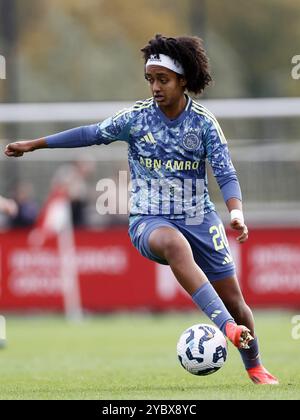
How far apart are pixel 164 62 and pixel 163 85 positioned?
15 cm

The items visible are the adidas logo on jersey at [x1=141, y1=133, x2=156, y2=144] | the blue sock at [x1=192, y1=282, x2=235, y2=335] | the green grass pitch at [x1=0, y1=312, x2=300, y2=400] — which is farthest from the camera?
the adidas logo on jersey at [x1=141, y1=133, x2=156, y2=144]

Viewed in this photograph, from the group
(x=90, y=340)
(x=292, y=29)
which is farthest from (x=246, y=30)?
(x=90, y=340)

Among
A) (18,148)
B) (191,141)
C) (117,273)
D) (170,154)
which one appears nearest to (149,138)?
(170,154)

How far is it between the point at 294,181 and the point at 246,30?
7661 millimetres

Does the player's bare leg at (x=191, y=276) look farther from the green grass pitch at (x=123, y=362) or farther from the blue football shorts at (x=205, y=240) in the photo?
the green grass pitch at (x=123, y=362)

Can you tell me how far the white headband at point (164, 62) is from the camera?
8398mm

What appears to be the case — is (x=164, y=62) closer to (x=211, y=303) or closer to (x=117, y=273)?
(x=211, y=303)

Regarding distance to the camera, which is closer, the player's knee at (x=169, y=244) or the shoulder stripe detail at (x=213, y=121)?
the player's knee at (x=169, y=244)

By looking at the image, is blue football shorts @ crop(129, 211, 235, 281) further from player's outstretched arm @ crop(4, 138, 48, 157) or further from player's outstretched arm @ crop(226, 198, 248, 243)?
player's outstretched arm @ crop(4, 138, 48, 157)

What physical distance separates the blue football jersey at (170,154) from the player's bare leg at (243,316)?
1.70ft

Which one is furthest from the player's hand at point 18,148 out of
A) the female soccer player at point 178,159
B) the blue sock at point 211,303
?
the blue sock at point 211,303

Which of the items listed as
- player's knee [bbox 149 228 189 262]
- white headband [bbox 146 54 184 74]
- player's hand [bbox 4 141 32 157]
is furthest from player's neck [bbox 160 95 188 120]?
player's hand [bbox 4 141 32 157]

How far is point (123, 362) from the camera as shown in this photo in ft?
36.4

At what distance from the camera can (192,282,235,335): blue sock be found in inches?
316
